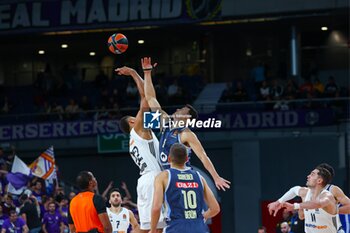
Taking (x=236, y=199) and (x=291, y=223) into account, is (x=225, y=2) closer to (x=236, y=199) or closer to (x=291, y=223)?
(x=236, y=199)

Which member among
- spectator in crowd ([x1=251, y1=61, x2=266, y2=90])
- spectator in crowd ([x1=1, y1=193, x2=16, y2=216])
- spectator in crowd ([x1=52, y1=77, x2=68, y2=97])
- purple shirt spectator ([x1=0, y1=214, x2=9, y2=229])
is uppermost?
spectator in crowd ([x1=251, y1=61, x2=266, y2=90])

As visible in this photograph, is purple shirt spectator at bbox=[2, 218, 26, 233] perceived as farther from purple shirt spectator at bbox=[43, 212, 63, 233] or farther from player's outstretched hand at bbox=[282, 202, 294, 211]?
player's outstretched hand at bbox=[282, 202, 294, 211]

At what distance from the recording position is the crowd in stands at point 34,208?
2422cm

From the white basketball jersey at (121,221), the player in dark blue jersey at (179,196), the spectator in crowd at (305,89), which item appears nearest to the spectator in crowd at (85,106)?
the spectator in crowd at (305,89)

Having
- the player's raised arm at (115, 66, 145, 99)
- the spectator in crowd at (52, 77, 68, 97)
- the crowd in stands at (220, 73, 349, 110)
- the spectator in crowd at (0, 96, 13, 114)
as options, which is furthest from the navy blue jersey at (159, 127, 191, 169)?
the spectator in crowd at (52, 77, 68, 97)

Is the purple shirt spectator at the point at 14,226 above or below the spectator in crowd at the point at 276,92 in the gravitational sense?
below

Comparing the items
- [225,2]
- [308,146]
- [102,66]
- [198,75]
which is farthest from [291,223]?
[102,66]

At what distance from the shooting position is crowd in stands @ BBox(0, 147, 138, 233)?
24219mm

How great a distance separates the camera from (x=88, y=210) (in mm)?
13219

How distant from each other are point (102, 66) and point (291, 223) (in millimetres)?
19639

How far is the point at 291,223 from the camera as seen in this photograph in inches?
883

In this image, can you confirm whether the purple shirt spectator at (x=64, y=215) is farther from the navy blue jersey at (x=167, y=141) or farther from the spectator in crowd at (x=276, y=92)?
the navy blue jersey at (x=167, y=141)

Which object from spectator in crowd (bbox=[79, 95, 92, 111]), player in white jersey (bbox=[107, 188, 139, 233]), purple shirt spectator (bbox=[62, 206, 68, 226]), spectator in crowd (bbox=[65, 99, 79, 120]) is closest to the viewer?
player in white jersey (bbox=[107, 188, 139, 233])

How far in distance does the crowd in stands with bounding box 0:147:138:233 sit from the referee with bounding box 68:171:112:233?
36.5 feet
